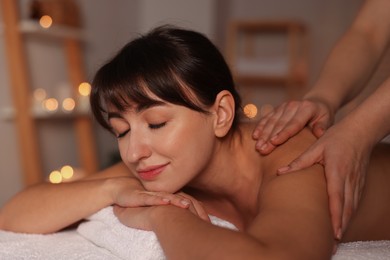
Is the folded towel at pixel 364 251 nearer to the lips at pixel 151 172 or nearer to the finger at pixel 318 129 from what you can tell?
the finger at pixel 318 129

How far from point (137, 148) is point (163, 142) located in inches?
2.4

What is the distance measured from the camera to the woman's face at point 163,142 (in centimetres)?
120

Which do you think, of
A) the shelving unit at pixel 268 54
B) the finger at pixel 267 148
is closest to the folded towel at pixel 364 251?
the finger at pixel 267 148

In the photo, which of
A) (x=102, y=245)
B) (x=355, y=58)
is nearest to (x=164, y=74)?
(x=102, y=245)

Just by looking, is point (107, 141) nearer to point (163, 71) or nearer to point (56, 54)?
point (56, 54)

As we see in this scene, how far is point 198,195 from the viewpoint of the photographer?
1.53 meters

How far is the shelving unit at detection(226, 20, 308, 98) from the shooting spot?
190 inches

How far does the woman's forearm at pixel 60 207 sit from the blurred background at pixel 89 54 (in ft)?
2.55

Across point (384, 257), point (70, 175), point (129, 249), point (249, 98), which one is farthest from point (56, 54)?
point (384, 257)

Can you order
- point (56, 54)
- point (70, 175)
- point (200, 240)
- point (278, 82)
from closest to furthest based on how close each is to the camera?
point (200, 240), point (70, 175), point (56, 54), point (278, 82)

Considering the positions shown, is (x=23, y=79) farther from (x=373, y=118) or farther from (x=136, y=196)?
(x=373, y=118)

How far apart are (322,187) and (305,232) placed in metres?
0.19

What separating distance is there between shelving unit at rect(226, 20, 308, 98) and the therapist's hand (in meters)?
3.48

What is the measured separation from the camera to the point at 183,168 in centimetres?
125
